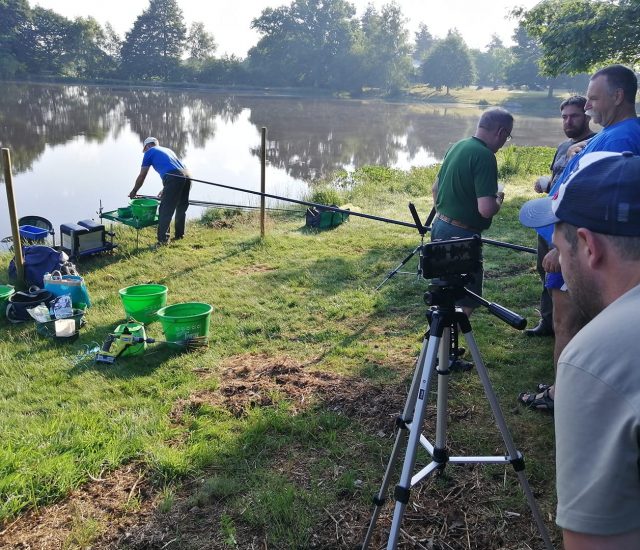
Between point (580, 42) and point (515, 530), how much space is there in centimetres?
1212

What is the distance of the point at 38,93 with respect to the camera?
36.4m

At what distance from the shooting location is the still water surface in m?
13.0

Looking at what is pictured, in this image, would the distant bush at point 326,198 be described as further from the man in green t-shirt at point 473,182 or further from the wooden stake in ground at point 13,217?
the man in green t-shirt at point 473,182

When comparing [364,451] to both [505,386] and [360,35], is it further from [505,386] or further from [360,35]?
[360,35]

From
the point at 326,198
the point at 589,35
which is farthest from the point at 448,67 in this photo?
the point at 326,198

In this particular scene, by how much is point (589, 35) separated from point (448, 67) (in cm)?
6749

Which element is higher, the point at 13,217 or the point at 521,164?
the point at 521,164

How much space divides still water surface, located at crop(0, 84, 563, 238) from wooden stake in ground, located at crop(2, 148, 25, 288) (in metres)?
4.35

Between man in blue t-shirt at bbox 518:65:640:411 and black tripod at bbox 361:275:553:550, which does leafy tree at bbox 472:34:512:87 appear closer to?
man in blue t-shirt at bbox 518:65:640:411

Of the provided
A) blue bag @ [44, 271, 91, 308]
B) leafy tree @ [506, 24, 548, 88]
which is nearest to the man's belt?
blue bag @ [44, 271, 91, 308]

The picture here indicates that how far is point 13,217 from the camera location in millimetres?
5715

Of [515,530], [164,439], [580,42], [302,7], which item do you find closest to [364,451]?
[515,530]

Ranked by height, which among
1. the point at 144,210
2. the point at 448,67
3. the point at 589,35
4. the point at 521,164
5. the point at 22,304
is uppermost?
the point at 448,67

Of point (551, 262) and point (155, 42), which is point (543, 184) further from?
point (155, 42)
